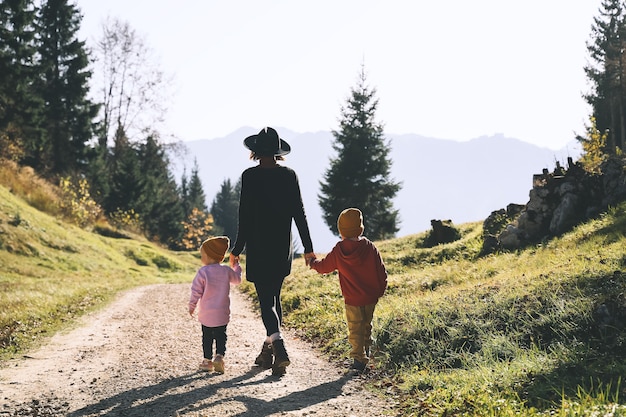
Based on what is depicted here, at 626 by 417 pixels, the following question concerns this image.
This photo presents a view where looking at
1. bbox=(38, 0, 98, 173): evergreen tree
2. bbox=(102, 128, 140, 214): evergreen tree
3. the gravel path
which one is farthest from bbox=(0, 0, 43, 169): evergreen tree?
the gravel path

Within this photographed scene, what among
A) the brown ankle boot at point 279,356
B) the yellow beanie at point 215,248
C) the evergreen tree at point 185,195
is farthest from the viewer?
the evergreen tree at point 185,195

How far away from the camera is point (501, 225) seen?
16.3 m

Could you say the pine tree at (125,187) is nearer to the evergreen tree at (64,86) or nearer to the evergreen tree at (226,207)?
the evergreen tree at (64,86)

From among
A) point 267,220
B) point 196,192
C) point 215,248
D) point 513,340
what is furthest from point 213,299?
point 196,192

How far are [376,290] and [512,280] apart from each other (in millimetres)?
3403

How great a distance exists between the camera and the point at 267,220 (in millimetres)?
5836

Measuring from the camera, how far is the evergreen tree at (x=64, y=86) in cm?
3975

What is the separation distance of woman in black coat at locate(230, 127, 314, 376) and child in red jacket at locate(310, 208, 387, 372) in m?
0.42

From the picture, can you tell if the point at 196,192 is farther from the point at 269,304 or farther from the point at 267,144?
the point at 269,304

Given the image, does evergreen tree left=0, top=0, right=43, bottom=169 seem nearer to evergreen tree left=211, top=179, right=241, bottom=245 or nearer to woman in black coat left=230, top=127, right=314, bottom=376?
woman in black coat left=230, top=127, right=314, bottom=376

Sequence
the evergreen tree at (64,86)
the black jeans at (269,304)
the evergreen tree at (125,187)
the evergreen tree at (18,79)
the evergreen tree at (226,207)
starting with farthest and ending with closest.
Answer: the evergreen tree at (226,207), the evergreen tree at (125,187), the evergreen tree at (64,86), the evergreen tree at (18,79), the black jeans at (269,304)

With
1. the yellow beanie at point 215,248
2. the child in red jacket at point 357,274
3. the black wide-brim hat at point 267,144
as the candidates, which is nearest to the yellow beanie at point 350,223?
the child in red jacket at point 357,274

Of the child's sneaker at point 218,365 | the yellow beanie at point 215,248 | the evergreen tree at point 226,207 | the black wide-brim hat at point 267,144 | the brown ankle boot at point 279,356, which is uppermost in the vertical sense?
the evergreen tree at point 226,207

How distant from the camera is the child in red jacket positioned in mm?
5953
